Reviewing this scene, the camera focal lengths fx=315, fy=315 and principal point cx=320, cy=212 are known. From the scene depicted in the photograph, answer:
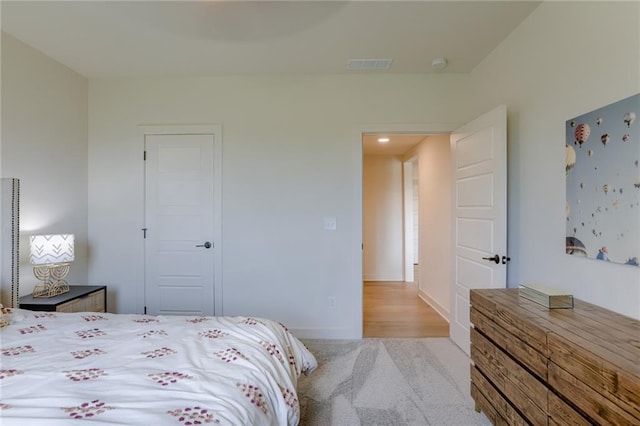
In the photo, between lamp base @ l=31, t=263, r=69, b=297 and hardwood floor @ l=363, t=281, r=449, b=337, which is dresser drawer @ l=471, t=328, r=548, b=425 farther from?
lamp base @ l=31, t=263, r=69, b=297

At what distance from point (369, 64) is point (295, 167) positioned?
3.97 ft

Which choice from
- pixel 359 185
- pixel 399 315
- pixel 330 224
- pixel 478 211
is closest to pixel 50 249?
pixel 330 224

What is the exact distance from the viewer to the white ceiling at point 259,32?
2.15 m

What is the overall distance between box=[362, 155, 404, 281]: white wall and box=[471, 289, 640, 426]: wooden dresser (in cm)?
400

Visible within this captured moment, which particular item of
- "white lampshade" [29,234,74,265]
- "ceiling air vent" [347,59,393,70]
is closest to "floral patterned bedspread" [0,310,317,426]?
"white lampshade" [29,234,74,265]

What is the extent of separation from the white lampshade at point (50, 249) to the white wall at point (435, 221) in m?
3.67

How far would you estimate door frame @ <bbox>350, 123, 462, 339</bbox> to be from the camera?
3197mm

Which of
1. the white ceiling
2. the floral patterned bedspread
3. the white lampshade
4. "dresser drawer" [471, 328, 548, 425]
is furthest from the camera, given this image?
the white lampshade

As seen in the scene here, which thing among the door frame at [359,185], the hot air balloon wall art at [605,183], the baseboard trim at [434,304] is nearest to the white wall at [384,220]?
the baseboard trim at [434,304]

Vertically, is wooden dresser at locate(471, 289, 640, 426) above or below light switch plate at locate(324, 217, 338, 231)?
below

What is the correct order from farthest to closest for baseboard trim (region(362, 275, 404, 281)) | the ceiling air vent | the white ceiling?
baseboard trim (region(362, 275, 404, 281)) < the ceiling air vent < the white ceiling

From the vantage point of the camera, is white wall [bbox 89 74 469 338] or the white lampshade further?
white wall [bbox 89 74 469 338]

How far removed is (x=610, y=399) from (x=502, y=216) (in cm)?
145

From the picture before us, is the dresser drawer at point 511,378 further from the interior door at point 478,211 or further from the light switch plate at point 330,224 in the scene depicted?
the light switch plate at point 330,224
